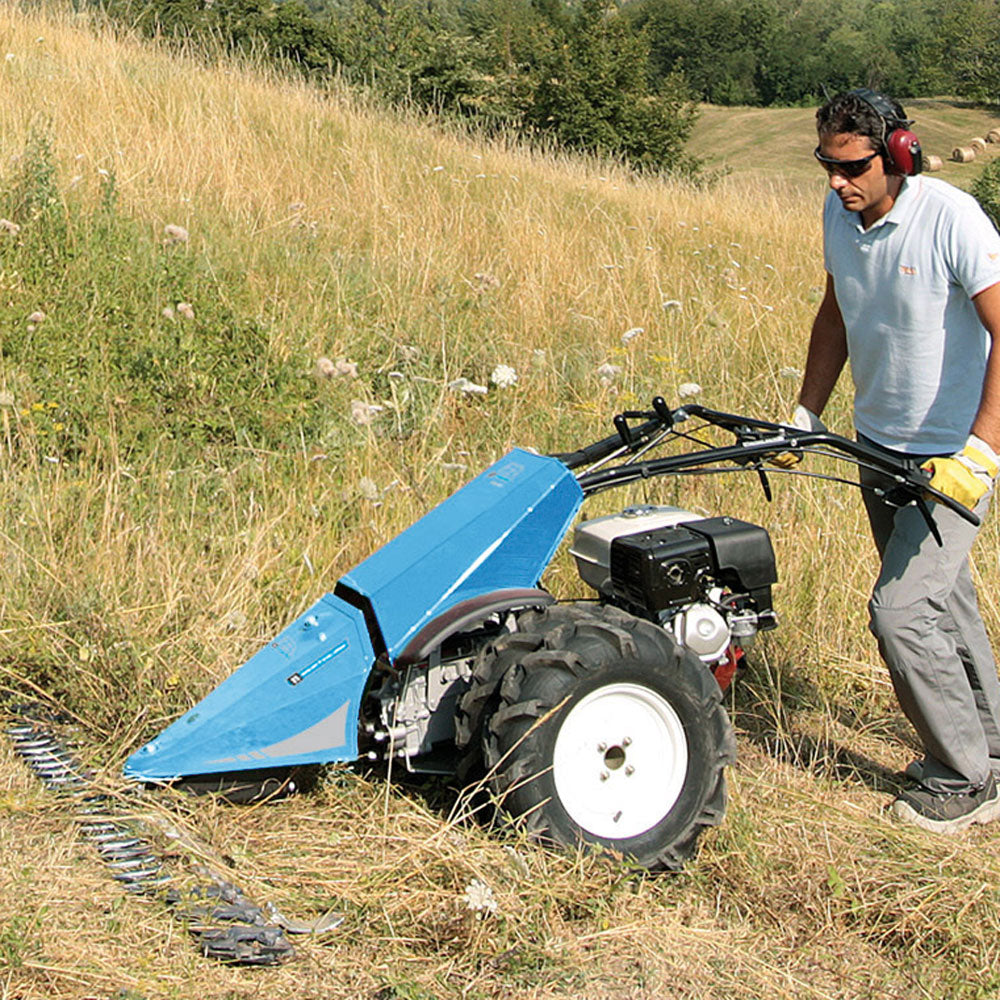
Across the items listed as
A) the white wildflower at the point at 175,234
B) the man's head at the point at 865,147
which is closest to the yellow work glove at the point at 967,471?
the man's head at the point at 865,147

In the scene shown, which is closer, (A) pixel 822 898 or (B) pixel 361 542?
(A) pixel 822 898

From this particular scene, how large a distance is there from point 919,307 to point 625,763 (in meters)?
1.46

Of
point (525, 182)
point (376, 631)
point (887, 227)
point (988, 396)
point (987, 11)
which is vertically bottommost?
point (987, 11)

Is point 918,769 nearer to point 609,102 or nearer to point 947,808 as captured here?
point 947,808

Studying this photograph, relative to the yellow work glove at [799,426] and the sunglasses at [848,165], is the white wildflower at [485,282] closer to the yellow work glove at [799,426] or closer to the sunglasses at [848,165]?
the yellow work glove at [799,426]

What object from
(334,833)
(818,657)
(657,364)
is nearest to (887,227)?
(818,657)

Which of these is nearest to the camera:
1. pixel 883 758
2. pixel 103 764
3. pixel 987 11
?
pixel 103 764

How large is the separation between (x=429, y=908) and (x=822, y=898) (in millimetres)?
979

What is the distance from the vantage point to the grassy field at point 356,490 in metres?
2.78

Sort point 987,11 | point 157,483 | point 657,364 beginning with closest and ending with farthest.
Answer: point 157,483
point 657,364
point 987,11

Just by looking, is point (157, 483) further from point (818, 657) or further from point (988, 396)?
point (988, 396)

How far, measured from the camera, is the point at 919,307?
10.9ft

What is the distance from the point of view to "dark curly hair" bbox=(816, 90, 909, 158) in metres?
3.21

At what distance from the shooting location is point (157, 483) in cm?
484
